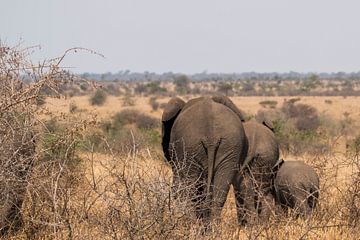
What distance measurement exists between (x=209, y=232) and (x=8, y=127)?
2102mm

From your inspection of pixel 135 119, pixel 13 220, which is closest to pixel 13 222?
Answer: pixel 13 220

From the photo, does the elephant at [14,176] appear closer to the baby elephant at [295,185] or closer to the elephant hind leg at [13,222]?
the elephant hind leg at [13,222]

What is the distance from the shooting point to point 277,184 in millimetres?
9078

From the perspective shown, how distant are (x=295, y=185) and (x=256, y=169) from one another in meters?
0.52

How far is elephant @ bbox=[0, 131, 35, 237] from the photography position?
595 centimetres

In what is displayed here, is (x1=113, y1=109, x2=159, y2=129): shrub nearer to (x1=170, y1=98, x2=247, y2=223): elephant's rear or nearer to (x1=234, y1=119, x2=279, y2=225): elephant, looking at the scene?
(x1=234, y1=119, x2=279, y2=225): elephant

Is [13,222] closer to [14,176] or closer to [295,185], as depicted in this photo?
[14,176]

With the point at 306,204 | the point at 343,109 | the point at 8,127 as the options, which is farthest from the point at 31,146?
the point at 343,109

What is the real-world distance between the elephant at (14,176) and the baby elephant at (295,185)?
3.35 m

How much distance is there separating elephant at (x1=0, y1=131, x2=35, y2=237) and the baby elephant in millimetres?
3349

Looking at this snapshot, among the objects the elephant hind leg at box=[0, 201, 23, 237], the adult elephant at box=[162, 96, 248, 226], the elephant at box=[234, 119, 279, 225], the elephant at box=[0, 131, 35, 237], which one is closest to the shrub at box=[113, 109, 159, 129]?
the elephant at box=[234, 119, 279, 225]

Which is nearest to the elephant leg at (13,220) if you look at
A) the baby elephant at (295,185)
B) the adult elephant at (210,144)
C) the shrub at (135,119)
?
the adult elephant at (210,144)

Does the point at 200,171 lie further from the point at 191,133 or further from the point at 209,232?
the point at 209,232

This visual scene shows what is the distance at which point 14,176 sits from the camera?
6008 millimetres
